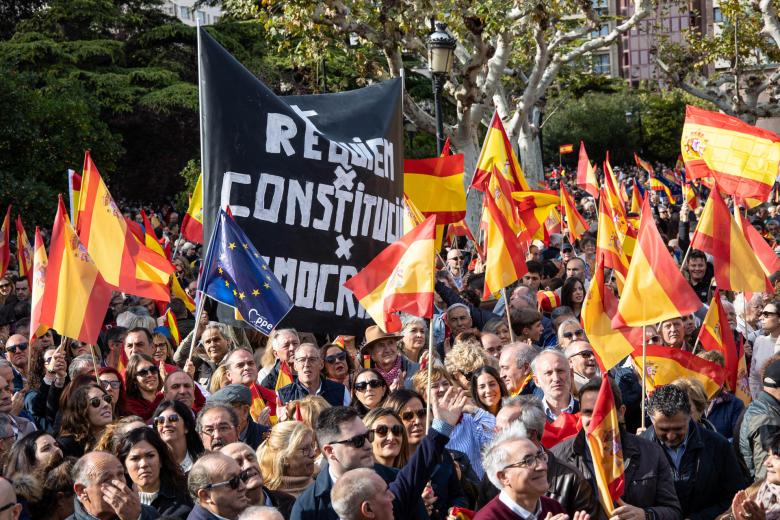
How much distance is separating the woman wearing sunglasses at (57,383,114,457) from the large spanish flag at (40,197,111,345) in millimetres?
1190

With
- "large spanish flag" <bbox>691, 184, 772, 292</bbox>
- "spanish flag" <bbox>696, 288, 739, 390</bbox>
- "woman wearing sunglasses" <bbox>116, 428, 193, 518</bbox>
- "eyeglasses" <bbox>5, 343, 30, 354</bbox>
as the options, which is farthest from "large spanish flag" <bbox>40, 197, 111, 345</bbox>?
"large spanish flag" <bbox>691, 184, 772, 292</bbox>

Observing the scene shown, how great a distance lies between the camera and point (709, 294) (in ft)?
40.3

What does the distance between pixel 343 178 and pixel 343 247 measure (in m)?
0.48

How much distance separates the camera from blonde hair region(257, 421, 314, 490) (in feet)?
19.3

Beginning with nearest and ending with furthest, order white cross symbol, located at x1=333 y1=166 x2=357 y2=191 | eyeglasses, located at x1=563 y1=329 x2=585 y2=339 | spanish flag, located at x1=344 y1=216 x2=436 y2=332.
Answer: spanish flag, located at x1=344 y1=216 x2=436 y2=332 → white cross symbol, located at x1=333 y1=166 x2=357 y2=191 → eyeglasses, located at x1=563 y1=329 x2=585 y2=339

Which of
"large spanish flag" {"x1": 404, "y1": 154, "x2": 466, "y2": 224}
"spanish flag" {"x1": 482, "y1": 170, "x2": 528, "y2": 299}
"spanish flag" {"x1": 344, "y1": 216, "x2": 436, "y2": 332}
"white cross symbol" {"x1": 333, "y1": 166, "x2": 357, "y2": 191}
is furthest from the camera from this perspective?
"large spanish flag" {"x1": 404, "y1": 154, "x2": 466, "y2": 224}

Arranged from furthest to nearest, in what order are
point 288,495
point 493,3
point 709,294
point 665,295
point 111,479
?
point 493,3
point 709,294
point 665,295
point 288,495
point 111,479

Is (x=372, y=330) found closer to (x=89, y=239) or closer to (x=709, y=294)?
(x=89, y=239)

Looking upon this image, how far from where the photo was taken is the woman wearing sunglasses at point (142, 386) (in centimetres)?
768

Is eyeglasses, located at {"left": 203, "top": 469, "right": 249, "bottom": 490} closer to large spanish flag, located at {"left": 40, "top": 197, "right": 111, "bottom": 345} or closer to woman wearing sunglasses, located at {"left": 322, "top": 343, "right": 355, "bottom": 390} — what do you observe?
woman wearing sunglasses, located at {"left": 322, "top": 343, "right": 355, "bottom": 390}

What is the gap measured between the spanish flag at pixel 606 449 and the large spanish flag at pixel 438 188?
261 inches

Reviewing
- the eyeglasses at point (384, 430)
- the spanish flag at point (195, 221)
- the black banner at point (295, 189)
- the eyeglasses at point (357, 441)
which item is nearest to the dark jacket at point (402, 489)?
the eyeglasses at point (357, 441)

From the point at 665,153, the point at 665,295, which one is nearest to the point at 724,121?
the point at 665,295

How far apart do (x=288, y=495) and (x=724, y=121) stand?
933cm
